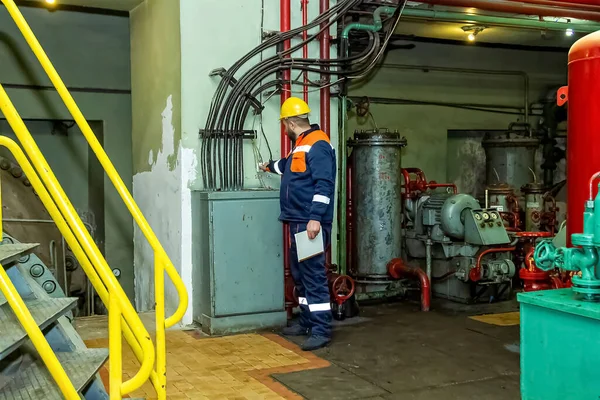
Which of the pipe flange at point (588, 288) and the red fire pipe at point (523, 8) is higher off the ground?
the red fire pipe at point (523, 8)

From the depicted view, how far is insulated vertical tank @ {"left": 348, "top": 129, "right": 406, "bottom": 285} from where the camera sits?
6270mm

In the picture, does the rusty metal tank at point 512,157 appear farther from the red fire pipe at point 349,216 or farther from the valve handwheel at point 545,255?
the valve handwheel at point 545,255

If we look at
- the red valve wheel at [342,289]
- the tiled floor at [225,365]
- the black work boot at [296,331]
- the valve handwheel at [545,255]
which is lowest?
the tiled floor at [225,365]

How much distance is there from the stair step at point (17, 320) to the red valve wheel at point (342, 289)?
2669 mm

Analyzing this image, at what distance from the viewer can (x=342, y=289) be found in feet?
17.9

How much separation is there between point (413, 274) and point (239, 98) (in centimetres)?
234

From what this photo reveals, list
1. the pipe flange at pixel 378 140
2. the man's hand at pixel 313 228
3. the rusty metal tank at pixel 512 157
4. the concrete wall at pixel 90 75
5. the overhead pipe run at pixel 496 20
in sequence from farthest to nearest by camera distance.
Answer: the rusty metal tank at pixel 512 157 → the concrete wall at pixel 90 75 → the pipe flange at pixel 378 140 → the overhead pipe run at pixel 496 20 → the man's hand at pixel 313 228

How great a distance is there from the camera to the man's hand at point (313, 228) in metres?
4.54

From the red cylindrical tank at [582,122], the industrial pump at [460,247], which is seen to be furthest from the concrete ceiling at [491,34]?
the red cylindrical tank at [582,122]

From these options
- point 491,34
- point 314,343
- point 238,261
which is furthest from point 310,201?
point 491,34

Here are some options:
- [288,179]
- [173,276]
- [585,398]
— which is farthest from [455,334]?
[173,276]

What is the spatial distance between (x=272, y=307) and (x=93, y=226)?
312 centimetres

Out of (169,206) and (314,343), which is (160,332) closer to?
(314,343)

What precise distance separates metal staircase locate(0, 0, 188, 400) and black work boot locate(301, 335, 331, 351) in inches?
74.3
